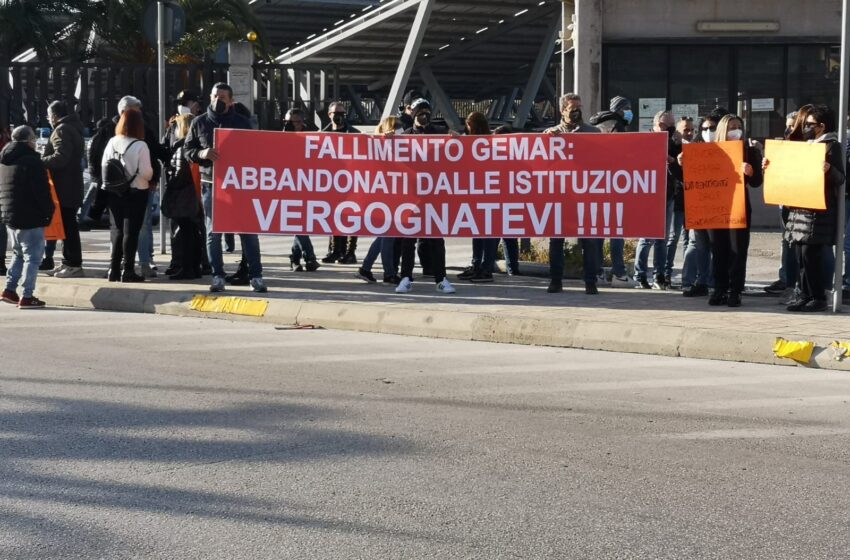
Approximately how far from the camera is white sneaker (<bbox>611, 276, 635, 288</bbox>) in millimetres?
13562

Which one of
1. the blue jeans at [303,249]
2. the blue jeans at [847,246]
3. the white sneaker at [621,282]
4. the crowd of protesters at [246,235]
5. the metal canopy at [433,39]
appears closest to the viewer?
the crowd of protesters at [246,235]

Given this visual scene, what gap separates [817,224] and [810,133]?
895 millimetres

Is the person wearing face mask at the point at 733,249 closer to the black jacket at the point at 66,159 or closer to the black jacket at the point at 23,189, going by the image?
the black jacket at the point at 23,189

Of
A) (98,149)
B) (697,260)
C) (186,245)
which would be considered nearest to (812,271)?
(697,260)

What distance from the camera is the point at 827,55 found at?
68.1ft

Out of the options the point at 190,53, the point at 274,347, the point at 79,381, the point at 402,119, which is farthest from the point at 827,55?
the point at 190,53

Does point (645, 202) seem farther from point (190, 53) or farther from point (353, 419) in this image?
point (190, 53)

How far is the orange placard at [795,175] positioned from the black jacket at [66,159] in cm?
745

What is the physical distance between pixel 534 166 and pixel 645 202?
1136mm

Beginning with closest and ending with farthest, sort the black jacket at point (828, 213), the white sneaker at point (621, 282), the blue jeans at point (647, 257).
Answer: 1. the black jacket at point (828, 213)
2. the blue jeans at point (647, 257)
3. the white sneaker at point (621, 282)

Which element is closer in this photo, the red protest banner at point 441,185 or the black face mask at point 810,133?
the black face mask at point 810,133

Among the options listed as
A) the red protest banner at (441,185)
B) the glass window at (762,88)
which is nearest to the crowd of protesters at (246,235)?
the red protest banner at (441,185)

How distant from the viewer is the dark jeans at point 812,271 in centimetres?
1134

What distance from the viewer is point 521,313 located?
11.2 meters
